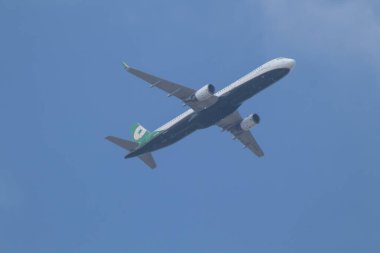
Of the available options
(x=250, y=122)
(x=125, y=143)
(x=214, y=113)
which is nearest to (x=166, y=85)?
(x=214, y=113)

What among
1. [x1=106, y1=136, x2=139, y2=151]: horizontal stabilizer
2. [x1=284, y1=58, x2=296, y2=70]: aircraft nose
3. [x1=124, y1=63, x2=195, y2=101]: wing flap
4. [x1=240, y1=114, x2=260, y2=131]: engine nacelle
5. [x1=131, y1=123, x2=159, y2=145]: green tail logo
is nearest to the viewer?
[x1=124, y1=63, x2=195, y2=101]: wing flap

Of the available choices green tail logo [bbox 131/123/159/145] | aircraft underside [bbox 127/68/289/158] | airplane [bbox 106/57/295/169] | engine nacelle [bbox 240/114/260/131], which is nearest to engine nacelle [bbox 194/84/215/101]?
airplane [bbox 106/57/295/169]

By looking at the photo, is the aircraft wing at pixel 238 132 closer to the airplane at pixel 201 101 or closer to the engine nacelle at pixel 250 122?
the engine nacelle at pixel 250 122

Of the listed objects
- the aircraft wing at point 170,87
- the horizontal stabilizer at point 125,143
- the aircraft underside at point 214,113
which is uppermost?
the aircraft wing at point 170,87

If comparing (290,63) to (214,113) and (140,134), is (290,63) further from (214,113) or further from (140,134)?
(140,134)

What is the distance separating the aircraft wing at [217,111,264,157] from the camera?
11050 centimetres

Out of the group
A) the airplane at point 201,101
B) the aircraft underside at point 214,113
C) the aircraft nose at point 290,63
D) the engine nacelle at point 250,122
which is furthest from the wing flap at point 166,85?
the aircraft nose at point 290,63

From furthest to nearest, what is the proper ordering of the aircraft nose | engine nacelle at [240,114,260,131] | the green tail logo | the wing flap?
engine nacelle at [240,114,260,131] → the green tail logo → the aircraft nose → the wing flap

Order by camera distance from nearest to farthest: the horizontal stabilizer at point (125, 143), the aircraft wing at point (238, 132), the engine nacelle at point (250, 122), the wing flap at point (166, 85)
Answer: the wing flap at point (166, 85), the horizontal stabilizer at point (125, 143), the engine nacelle at point (250, 122), the aircraft wing at point (238, 132)

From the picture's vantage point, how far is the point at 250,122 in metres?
109

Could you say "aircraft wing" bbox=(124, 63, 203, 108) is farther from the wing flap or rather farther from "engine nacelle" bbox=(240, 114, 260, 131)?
"engine nacelle" bbox=(240, 114, 260, 131)

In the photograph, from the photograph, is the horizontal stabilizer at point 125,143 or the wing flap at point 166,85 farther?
the horizontal stabilizer at point 125,143

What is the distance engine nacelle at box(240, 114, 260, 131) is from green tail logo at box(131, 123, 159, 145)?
12.0 meters

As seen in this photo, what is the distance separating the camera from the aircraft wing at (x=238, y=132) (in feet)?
363
